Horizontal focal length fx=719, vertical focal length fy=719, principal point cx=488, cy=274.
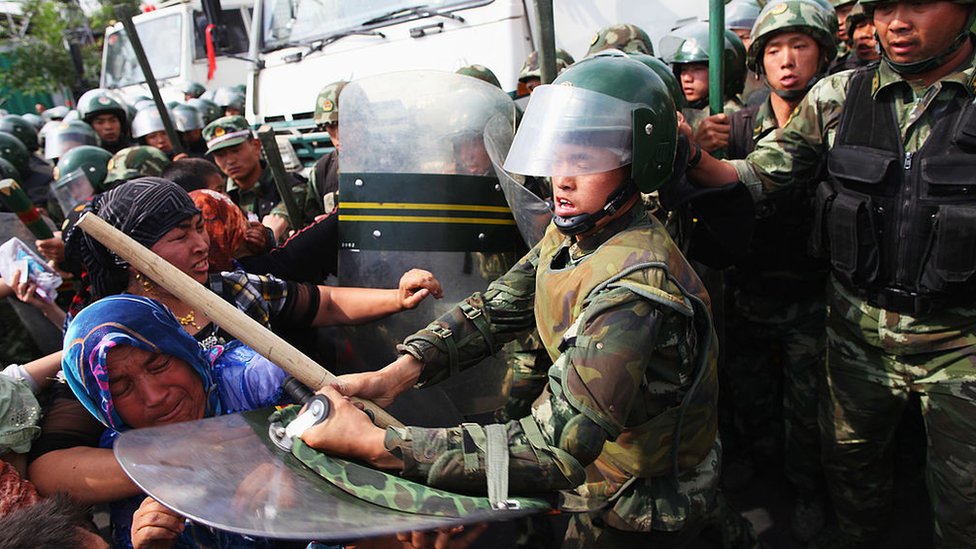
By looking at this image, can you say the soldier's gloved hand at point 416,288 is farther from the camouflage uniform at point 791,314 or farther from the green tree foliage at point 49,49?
the green tree foliage at point 49,49

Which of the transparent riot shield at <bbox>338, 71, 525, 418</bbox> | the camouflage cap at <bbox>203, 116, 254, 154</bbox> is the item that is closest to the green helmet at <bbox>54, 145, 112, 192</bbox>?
the camouflage cap at <bbox>203, 116, 254, 154</bbox>

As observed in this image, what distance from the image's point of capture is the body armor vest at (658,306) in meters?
1.64

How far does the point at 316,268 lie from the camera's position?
9.71ft

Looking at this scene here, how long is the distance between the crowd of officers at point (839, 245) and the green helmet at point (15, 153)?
3458mm

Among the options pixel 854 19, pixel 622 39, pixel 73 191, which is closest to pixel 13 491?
pixel 73 191

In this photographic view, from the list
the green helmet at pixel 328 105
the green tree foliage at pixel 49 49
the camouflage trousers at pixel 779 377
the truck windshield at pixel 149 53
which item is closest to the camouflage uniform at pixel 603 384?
the camouflage trousers at pixel 779 377

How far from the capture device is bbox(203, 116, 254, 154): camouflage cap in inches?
188

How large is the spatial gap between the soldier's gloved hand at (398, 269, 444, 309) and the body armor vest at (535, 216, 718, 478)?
1.63 ft

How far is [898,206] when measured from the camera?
2.49m

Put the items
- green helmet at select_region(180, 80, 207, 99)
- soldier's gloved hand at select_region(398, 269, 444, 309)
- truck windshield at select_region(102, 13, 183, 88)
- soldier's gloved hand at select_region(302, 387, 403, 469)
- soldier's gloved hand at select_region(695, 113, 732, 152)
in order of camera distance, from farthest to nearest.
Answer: truck windshield at select_region(102, 13, 183, 88)
green helmet at select_region(180, 80, 207, 99)
soldier's gloved hand at select_region(695, 113, 732, 152)
soldier's gloved hand at select_region(398, 269, 444, 309)
soldier's gloved hand at select_region(302, 387, 403, 469)

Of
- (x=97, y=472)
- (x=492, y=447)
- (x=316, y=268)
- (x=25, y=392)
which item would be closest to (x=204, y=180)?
(x=316, y=268)

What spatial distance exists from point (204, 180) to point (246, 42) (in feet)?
11.2

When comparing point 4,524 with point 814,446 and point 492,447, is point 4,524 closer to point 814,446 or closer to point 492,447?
point 492,447

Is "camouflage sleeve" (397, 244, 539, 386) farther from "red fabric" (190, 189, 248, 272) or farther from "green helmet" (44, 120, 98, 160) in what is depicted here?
"green helmet" (44, 120, 98, 160)
